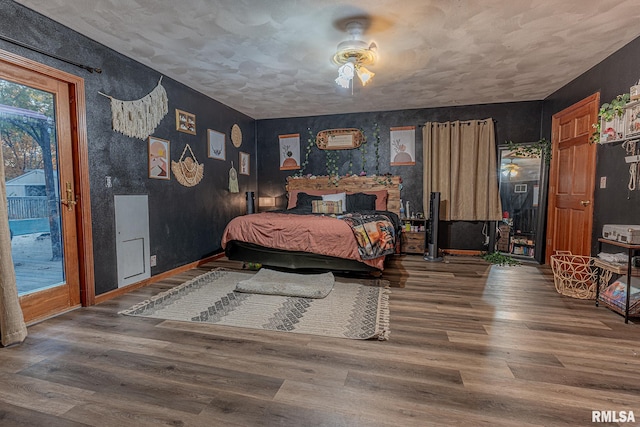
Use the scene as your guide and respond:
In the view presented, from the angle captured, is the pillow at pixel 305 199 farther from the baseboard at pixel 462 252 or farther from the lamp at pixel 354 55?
the lamp at pixel 354 55

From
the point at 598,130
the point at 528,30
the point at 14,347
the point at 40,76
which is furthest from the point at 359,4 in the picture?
the point at 14,347

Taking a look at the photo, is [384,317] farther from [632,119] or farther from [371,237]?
[632,119]

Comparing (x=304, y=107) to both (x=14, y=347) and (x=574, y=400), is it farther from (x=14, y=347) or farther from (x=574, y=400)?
(x=574, y=400)

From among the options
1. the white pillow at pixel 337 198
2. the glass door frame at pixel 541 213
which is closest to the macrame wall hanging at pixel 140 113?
the white pillow at pixel 337 198

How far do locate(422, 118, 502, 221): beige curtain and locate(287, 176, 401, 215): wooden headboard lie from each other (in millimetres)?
506

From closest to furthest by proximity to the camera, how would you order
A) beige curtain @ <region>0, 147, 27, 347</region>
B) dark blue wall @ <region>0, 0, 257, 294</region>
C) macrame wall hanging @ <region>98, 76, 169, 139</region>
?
beige curtain @ <region>0, 147, 27, 347</region>, dark blue wall @ <region>0, 0, 257, 294</region>, macrame wall hanging @ <region>98, 76, 169, 139</region>

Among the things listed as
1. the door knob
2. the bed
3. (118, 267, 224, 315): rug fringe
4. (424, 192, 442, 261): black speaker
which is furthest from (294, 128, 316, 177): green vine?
the door knob

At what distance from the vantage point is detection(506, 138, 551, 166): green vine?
4535 mm

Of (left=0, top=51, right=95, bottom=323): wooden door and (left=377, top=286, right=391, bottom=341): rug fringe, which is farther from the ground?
(left=0, top=51, right=95, bottom=323): wooden door

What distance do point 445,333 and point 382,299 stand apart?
2.57 ft

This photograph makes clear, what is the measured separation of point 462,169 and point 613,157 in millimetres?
2124

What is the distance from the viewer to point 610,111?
300cm

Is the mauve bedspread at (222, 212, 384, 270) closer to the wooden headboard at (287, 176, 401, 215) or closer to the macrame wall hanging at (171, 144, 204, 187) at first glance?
the macrame wall hanging at (171, 144, 204, 187)

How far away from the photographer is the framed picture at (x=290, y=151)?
5.98 meters
